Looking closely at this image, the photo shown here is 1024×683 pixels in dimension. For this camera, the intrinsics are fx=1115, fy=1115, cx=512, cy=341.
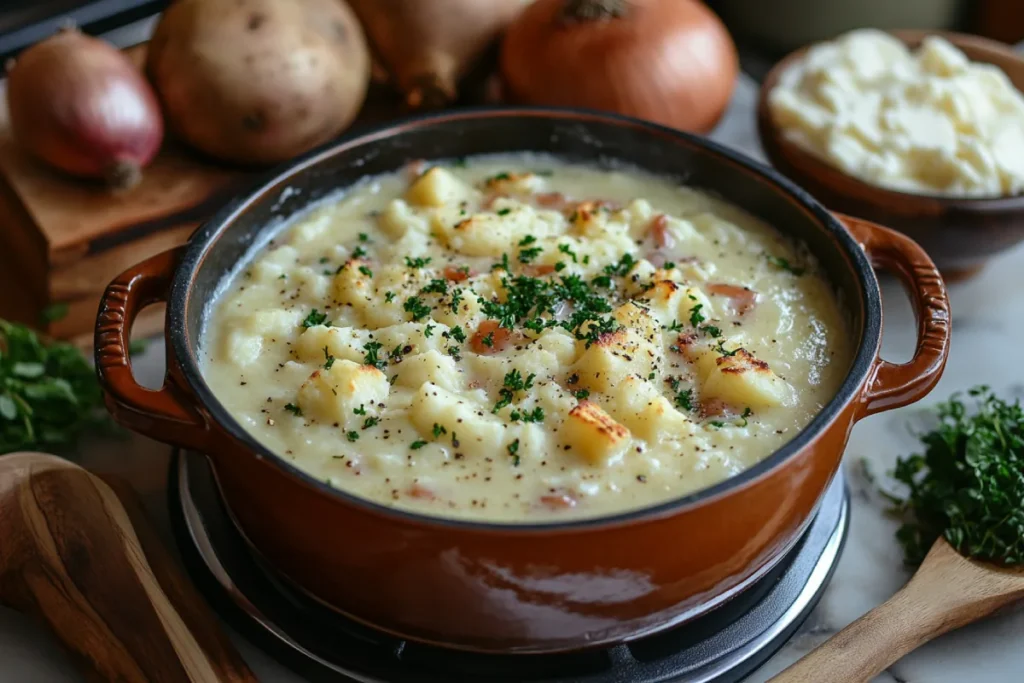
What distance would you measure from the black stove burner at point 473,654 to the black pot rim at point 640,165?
31 cm

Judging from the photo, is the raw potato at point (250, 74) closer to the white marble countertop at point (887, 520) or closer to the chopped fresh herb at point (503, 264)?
the white marble countertop at point (887, 520)

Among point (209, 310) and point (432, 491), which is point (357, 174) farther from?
point (432, 491)

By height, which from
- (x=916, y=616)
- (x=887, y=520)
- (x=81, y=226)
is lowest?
(x=887, y=520)

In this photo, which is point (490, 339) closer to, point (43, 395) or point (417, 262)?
point (417, 262)

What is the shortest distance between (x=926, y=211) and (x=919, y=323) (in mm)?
641

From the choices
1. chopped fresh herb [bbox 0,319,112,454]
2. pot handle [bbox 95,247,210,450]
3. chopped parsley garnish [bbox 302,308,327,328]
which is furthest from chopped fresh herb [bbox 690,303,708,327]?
chopped fresh herb [bbox 0,319,112,454]

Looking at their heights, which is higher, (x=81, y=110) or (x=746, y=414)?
(x=81, y=110)

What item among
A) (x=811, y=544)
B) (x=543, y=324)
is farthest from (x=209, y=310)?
(x=811, y=544)

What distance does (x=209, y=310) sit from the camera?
7.25 feet

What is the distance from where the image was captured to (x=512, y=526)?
153 cm

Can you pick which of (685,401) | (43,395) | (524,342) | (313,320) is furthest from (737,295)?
(43,395)

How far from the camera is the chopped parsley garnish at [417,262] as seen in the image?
89.0 inches

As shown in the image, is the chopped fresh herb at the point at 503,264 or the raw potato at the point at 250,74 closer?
the chopped fresh herb at the point at 503,264

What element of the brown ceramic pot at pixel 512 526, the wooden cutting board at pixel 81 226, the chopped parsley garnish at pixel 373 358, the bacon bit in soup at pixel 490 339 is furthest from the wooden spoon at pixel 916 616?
the wooden cutting board at pixel 81 226
